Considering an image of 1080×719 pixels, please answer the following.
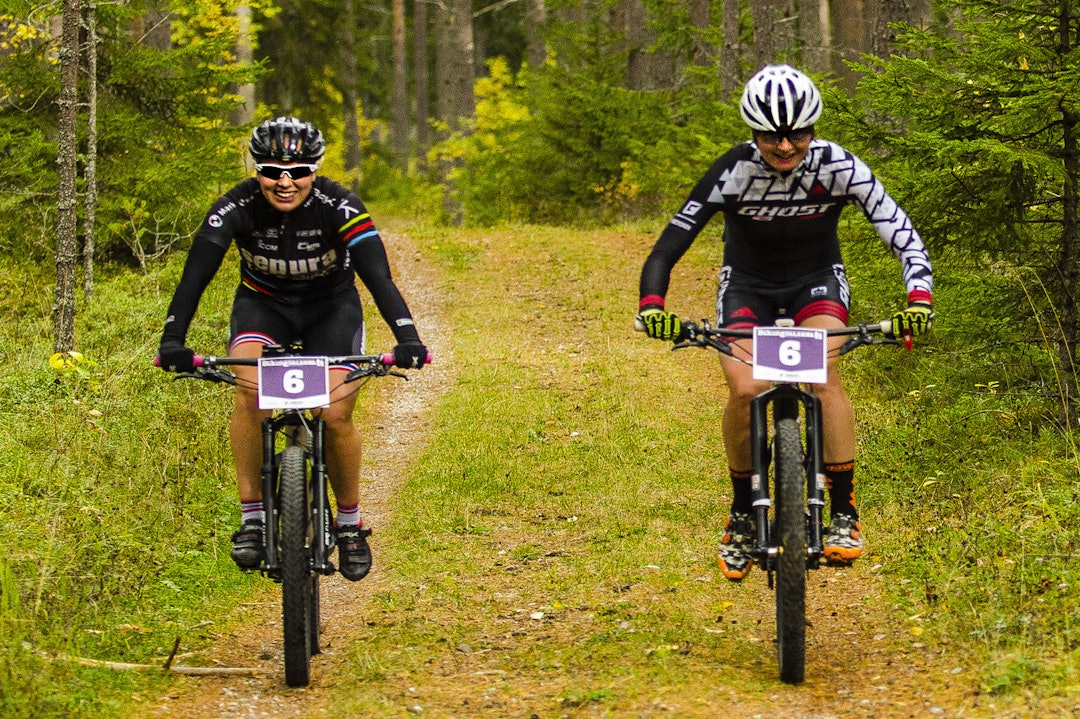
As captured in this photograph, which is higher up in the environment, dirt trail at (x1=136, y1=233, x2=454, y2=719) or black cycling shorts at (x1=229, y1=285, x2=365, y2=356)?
black cycling shorts at (x1=229, y1=285, x2=365, y2=356)

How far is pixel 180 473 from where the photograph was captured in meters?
8.48

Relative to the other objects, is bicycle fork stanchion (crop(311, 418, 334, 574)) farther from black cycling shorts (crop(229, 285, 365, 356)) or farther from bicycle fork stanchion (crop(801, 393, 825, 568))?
bicycle fork stanchion (crop(801, 393, 825, 568))

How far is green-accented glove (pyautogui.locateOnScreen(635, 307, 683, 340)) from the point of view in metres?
5.48

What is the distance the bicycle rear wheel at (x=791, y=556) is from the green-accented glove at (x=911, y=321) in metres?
0.59

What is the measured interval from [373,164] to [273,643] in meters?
40.8

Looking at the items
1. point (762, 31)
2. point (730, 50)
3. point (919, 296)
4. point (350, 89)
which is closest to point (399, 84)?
point (350, 89)

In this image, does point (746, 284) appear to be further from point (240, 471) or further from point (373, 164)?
point (373, 164)

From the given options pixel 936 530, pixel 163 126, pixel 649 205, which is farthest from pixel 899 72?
pixel 649 205

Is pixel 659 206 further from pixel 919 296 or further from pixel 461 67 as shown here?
pixel 919 296

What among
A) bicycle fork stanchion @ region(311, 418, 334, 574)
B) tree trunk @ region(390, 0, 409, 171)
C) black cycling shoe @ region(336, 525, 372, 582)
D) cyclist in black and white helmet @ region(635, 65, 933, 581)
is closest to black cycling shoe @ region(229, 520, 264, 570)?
bicycle fork stanchion @ region(311, 418, 334, 574)

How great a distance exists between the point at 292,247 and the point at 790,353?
2.36 meters

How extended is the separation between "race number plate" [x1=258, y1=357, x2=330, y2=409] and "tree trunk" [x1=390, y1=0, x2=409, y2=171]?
124 ft

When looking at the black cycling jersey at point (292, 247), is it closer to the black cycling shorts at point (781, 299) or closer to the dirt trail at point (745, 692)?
the black cycling shorts at point (781, 299)

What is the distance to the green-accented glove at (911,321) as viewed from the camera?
534 centimetres
